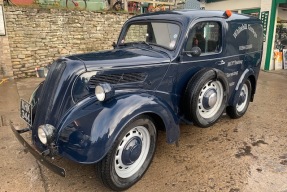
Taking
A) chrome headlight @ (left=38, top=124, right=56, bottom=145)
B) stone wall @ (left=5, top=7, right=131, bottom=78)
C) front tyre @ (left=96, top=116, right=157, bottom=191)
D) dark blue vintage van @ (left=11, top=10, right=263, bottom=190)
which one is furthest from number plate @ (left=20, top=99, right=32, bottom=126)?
stone wall @ (left=5, top=7, right=131, bottom=78)

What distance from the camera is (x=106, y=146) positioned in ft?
7.60

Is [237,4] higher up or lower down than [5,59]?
higher up

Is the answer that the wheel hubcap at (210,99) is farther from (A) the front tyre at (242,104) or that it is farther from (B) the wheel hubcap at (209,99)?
(A) the front tyre at (242,104)

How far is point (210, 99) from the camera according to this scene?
3418 millimetres

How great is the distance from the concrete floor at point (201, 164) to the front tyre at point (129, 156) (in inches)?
6.1

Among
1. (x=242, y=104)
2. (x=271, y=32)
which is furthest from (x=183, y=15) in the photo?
(x=271, y=32)

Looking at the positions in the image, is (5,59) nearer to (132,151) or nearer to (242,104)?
(132,151)

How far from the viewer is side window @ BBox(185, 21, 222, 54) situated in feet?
11.2

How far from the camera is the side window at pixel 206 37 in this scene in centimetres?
343

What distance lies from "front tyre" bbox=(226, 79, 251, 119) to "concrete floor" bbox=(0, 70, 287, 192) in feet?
0.51

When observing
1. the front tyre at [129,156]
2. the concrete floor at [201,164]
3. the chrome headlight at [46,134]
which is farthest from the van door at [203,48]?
the chrome headlight at [46,134]

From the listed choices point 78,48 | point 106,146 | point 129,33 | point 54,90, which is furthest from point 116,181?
point 78,48

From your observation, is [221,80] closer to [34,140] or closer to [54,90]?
[54,90]

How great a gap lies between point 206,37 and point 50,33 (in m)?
6.24
